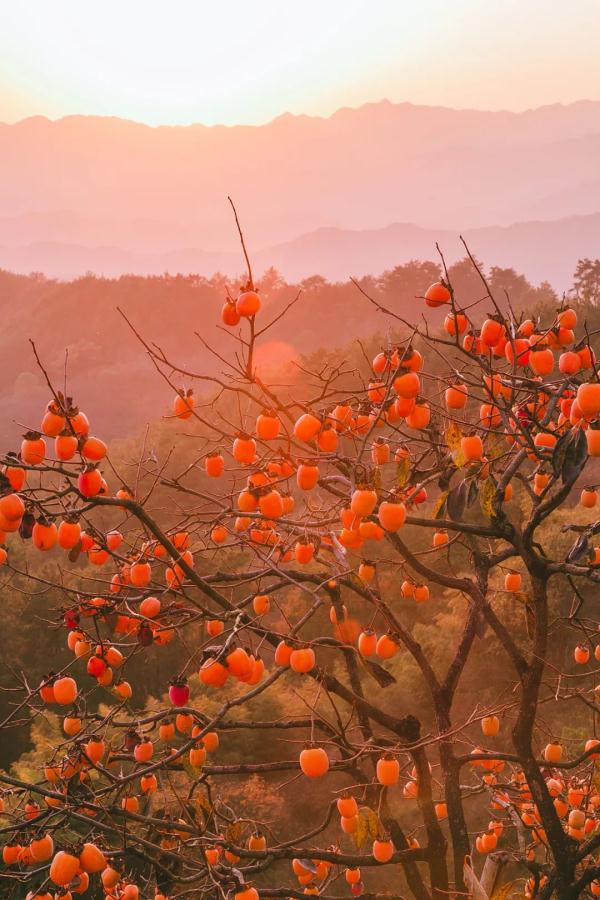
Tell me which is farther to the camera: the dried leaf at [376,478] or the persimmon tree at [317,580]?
the dried leaf at [376,478]

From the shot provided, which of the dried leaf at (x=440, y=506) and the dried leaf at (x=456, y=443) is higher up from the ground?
the dried leaf at (x=456, y=443)

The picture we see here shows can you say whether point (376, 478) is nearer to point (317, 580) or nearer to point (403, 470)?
point (403, 470)

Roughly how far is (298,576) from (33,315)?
54.0 metres

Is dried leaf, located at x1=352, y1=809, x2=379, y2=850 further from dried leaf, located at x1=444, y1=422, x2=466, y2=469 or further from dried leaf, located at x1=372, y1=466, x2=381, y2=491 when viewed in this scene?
dried leaf, located at x1=444, y1=422, x2=466, y2=469

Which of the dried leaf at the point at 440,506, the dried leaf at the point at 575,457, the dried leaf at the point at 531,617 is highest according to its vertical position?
the dried leaf at the point at 575,457

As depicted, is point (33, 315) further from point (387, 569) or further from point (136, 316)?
point (387, 569)

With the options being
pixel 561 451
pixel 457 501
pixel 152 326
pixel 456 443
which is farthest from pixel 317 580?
pixel 152 326

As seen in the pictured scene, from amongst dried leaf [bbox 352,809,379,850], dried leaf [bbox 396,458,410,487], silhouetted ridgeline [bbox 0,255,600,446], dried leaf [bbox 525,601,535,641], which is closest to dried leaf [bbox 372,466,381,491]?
dried leaf [bbox 396,458,410,487]

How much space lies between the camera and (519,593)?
9.65ft

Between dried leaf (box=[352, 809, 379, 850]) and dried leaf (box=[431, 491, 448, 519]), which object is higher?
dried leaf (box=[431, 491, 448, 519])

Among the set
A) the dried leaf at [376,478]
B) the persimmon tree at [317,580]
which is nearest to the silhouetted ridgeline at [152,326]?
the persimmon tree at [317,580]

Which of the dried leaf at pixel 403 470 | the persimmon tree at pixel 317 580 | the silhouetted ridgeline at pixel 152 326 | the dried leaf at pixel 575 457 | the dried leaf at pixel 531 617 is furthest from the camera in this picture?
the silhouetted ridgeline at pixel 152 326

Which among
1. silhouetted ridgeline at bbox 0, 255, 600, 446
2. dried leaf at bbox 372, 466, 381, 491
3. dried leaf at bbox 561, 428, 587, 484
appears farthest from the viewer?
silhouetted ridgeline at bbox 0, 255, 600, 446

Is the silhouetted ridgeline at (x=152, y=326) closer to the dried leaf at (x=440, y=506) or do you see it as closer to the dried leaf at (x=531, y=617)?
the dried leaf at (x=531, y=617)
